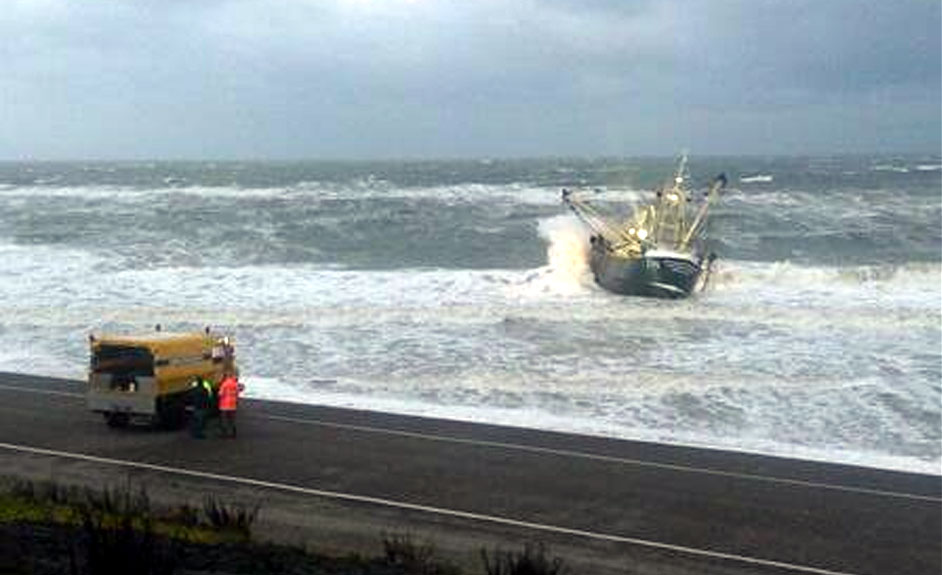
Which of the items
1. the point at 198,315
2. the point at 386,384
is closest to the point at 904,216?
the point at 198,315

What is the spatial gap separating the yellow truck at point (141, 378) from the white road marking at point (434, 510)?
1.96 metres

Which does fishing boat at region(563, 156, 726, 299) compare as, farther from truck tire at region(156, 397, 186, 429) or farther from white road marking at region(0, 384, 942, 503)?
truck tire at region(156, 397, 186, 429)

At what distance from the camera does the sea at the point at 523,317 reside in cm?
2362

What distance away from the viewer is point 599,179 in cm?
13362

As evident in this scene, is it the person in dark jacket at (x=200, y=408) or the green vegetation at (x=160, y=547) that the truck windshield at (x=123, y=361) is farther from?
the green vegetation at (x=160, y=547)

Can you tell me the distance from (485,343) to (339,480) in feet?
48.7

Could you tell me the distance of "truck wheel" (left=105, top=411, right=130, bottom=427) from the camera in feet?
66.3

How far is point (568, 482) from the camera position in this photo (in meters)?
17.0

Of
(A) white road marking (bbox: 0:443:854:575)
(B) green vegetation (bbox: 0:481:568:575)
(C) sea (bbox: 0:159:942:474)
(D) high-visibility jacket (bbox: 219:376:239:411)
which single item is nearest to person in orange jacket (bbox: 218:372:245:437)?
(D) high-visibility jacket (bbox: 219:376:239:411)

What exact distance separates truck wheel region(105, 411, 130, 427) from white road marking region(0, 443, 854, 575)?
1.91 m

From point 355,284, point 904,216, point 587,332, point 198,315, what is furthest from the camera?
point 904,216

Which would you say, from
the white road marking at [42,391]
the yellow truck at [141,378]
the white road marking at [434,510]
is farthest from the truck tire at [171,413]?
the white road marking at [42,391]

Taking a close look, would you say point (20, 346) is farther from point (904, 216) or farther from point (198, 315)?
point (904, 216)

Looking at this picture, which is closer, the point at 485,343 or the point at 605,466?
the point at 605,466
